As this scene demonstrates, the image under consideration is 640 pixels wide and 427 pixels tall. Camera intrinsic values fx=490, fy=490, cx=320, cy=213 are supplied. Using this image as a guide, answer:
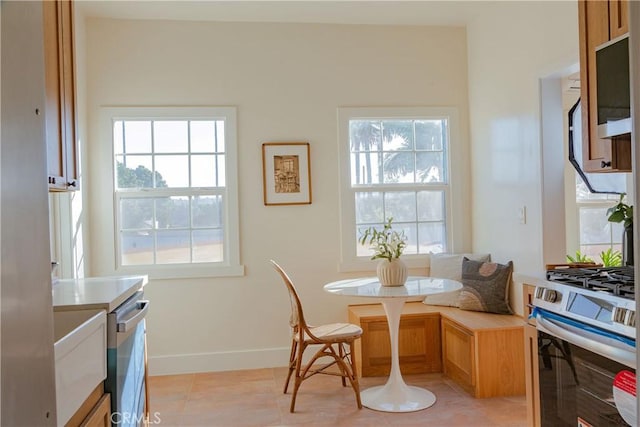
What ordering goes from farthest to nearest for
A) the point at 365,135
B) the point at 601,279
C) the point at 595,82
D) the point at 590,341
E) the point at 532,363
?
1. the point at 365,135
2. the point at 532,363
3. the point at 595,82
4. the point at 601,279
5. the point at 590,341

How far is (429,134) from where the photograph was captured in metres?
4.25

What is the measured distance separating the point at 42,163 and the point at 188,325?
3547 millimetres

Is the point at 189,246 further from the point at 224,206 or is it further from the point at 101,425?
the point at 101,425

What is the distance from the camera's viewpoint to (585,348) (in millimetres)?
1736

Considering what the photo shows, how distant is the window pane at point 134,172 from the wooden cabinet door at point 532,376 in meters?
2.96

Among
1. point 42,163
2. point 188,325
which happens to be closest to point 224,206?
point 188,325

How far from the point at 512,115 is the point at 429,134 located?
2.69 ft

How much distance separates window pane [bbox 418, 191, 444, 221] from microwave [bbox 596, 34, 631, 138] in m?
2.21

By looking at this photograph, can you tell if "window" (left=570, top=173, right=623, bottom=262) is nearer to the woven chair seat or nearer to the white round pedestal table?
the white round pedestal table

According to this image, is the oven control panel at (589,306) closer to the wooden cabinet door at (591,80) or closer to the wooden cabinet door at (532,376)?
the wooden cabinet door at (532,376)

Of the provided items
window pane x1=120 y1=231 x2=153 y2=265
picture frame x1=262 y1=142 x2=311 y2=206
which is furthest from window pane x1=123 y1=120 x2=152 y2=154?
picture frame x1=262 y1=142 x2=311 y2=206

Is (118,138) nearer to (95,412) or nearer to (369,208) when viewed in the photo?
(369,208)

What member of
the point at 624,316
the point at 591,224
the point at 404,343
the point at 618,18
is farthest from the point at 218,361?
the point at 591,224

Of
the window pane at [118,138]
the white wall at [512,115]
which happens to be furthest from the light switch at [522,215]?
the window pane at [118,138]
